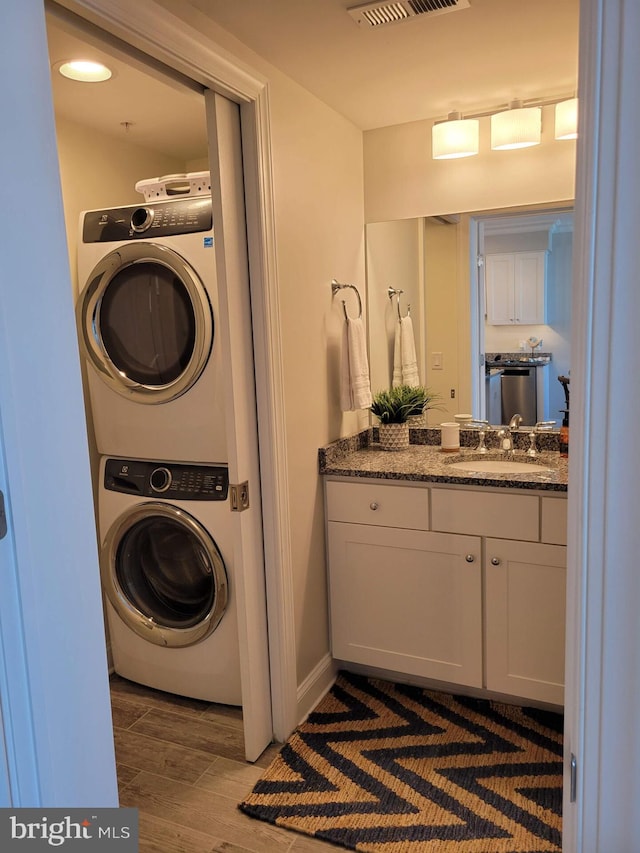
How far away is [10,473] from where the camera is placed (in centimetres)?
95

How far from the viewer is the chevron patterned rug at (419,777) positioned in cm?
189

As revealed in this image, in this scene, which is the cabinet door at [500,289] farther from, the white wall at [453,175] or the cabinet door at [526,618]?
the cabinet door at [526,618]

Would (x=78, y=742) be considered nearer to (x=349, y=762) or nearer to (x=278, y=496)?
(x=278, y=496)

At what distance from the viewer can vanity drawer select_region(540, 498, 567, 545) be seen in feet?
7.32

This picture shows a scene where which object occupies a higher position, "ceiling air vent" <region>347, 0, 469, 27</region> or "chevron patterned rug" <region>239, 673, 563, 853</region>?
"ceiling air vent" <region>347, 0, 469, 27</region>

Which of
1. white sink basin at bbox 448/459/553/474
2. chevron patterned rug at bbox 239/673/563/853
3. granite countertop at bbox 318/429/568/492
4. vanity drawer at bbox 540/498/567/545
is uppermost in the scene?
granite countertop at bbox 318/429/568/492

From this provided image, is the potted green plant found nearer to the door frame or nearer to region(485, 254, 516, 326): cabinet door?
region(485, 254, 516, 326): cabinet door

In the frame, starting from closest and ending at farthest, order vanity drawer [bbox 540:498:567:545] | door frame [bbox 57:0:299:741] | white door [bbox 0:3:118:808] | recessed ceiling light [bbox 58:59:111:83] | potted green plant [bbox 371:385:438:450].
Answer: white door [bbox 0:3:118:808], door frame [bbox 57:0:299:741], recessed ceiling light [bbox 58:59:111:83], vanity drawer [bbox 540:498:567:545], potted green plant [bbox 371:385:438:450]

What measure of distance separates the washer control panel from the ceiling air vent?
0.79 metres

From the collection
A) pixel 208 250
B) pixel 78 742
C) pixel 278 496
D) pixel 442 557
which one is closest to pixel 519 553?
pixel 442 557

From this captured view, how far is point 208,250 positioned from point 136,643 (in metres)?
1.58

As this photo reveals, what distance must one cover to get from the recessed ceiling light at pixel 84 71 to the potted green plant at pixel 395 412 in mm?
1540

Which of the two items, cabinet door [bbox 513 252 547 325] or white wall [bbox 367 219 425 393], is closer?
cabinet door [bbox 513 252 547 325]

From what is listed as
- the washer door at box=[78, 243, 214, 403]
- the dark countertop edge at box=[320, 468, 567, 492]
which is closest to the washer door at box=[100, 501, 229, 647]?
the washer door at box=[78, 243, 214, 403]
